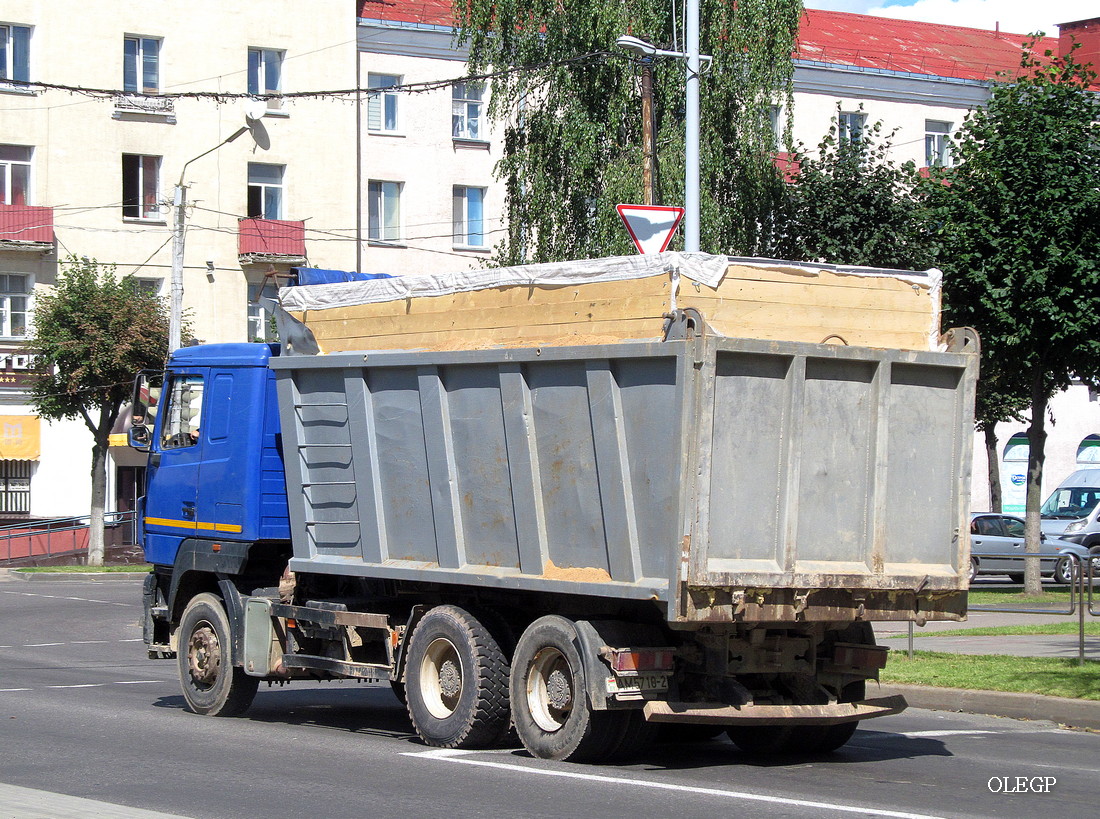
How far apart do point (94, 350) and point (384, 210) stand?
11955 millimetres

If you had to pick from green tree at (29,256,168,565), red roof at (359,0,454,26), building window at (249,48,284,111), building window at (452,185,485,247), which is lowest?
green tree at (29,256,168,565)

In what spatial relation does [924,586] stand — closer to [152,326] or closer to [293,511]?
[293,511]

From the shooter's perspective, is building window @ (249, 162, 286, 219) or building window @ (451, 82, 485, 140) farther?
building window @ (451, 82, 485, 140)

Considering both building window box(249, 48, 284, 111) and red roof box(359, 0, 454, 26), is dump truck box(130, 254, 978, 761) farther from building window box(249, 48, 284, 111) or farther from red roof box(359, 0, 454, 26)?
red roof box(359, 0, 454, 26)

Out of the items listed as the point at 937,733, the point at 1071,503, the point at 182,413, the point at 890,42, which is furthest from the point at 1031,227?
the point at 890,42

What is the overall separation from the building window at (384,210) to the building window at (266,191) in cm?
269

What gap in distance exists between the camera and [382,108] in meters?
44.8

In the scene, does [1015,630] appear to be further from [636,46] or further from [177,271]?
[177,271]

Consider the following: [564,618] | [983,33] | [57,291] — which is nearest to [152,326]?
[57,291]

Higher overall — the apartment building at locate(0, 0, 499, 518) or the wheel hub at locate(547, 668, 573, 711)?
the apartment building at locate(0, 0, 499, 518)

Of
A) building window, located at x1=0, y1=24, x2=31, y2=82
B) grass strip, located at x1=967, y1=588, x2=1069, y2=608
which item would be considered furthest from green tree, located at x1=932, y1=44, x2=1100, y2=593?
building window, located at x1=0, y1=24, x2=31, y2=82

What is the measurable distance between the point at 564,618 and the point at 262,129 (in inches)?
1427

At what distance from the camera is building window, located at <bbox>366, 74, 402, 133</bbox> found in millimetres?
44625
